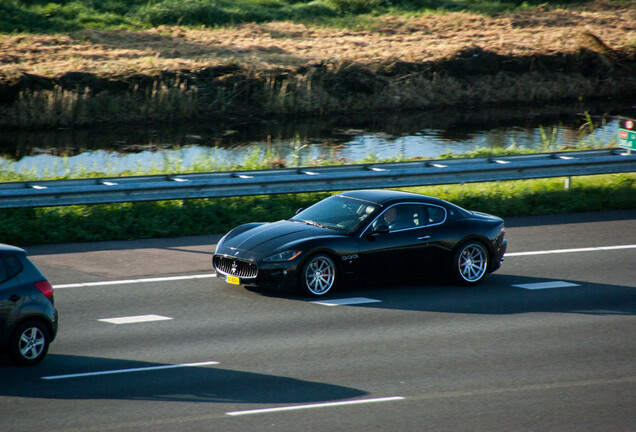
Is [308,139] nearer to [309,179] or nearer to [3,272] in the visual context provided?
[309,179]

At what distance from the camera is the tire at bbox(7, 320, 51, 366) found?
8719 millimetres

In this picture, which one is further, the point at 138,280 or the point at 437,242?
the point at 138,280

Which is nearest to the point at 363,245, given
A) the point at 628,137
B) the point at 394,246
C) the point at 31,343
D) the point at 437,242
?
the point at 394,246

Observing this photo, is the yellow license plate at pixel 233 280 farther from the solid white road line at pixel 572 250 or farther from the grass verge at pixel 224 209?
the solid white road line at pixel 572 250

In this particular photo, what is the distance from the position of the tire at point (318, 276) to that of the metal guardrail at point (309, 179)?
4781 mm

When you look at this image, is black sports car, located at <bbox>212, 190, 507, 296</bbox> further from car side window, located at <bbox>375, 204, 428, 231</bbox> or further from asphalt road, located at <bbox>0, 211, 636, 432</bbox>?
asphalt road, located at <bbox>0, 211, 636, 432</bbox>

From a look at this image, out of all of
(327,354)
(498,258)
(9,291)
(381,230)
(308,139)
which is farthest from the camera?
(308,139)

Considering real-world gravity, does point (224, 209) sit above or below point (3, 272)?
below

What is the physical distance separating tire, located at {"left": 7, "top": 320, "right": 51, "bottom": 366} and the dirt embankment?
23.6 metres

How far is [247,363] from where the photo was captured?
9.18 meters

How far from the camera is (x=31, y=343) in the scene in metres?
8.86

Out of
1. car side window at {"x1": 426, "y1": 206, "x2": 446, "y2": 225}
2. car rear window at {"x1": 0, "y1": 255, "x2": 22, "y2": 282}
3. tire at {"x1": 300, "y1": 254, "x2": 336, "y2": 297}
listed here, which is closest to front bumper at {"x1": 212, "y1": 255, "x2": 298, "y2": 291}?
tire at {"x1": 300, "y1": 254, "x2": 336, "y2": 297}

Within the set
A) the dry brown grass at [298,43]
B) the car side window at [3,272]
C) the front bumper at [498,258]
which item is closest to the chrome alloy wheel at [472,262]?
the front bumper at [498,258]

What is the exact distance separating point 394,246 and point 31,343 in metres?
5.45
